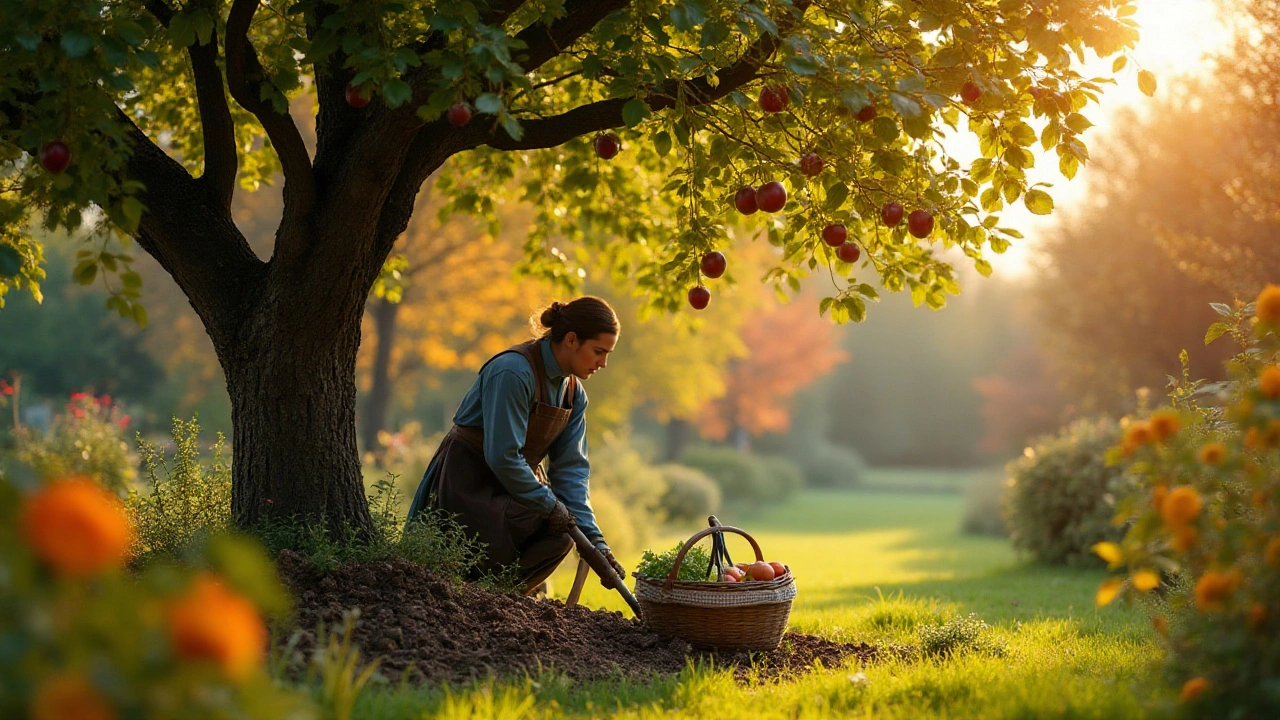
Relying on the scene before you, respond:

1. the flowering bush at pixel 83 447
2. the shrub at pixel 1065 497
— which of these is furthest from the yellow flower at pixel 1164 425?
the flowering bush at pixel 83 447

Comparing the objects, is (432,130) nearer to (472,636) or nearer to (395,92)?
(395,92)

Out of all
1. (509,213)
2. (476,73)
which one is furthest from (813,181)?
(509,213)

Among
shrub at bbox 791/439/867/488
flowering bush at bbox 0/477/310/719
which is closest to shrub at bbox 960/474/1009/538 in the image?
flowering bush at bbox 0/477/310/719

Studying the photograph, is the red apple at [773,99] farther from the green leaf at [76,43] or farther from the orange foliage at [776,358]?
the orange foliage at [776,358]

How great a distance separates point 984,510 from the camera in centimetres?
1919

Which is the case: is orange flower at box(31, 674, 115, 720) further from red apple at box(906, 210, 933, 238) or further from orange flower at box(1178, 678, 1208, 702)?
red apple at box(906, 210, 933, 238)

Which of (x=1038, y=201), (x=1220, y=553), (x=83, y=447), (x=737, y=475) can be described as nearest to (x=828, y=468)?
(x=737, y=475)

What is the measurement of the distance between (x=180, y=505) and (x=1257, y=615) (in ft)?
15.0

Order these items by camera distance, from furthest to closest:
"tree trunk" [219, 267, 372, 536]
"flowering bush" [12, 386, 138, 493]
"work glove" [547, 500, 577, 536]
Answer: "flowering bush" [12, 386, 138, 493]
"work glove" [547, 500, 577, 536]
"tree trunk" [219, 267, 372, 536]

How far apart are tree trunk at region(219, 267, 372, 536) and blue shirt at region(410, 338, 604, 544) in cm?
64

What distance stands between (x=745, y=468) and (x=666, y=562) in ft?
79.4

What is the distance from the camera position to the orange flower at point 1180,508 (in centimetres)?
239

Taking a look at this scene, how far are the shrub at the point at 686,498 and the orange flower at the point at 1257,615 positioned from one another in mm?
18870

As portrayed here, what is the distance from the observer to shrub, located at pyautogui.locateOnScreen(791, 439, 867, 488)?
39.2m
